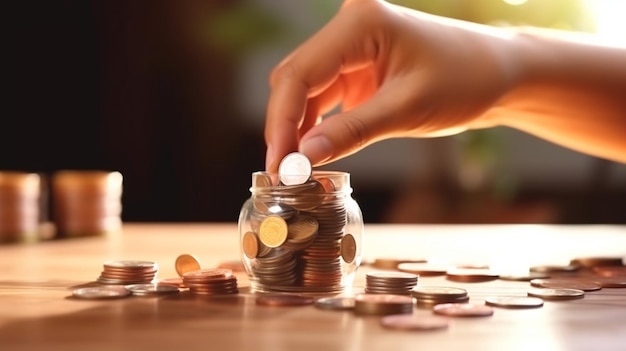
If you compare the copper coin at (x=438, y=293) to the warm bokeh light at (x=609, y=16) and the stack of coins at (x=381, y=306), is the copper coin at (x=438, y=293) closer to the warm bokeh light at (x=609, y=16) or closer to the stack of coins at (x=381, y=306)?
the stack of coins at (x=381, y=306)

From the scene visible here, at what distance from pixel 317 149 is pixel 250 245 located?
0.18 meters

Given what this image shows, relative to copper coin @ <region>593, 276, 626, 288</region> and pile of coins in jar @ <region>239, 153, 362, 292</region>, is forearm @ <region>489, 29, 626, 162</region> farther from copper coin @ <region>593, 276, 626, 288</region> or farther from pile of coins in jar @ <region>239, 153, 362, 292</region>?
pile of coins in jar @ <region>239, 153, 362, 292</region>

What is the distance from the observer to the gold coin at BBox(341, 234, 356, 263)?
1.30m

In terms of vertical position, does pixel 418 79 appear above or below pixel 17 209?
above

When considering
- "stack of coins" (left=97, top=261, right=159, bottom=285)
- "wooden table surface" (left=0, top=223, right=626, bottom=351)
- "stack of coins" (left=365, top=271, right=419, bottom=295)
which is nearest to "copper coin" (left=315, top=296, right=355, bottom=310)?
"wooden table surface" (left=0, top=223, right=626, bottom=351)

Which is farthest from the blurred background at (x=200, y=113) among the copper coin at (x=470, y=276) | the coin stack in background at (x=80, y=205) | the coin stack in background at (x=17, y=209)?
the copper coin at (x=470, y=276)

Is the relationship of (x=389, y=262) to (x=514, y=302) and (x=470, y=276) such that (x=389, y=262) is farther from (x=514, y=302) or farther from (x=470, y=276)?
(x=514, y=302)

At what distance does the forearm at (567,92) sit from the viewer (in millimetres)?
1664

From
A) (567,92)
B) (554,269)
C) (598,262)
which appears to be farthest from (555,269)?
(567,92)

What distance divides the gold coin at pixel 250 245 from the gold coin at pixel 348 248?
13 centimetres

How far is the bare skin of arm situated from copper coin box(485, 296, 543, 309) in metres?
0.34

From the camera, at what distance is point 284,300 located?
115cm

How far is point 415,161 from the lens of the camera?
370cm

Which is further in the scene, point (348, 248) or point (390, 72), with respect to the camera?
point (390, 72)
